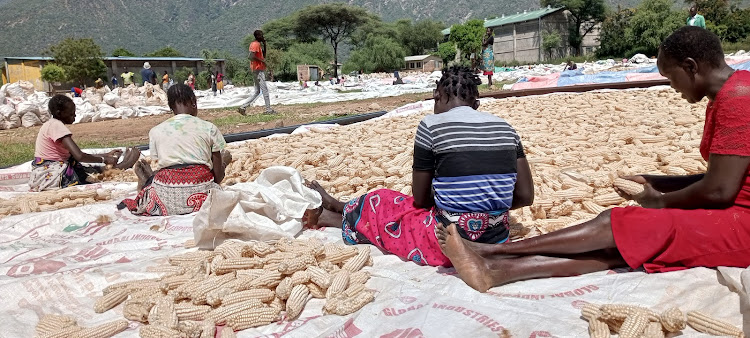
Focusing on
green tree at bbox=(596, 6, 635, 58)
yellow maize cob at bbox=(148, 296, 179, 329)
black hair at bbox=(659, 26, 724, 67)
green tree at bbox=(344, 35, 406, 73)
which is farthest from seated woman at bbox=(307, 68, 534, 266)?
green tree at bbox=(344, 35, 406, 73)

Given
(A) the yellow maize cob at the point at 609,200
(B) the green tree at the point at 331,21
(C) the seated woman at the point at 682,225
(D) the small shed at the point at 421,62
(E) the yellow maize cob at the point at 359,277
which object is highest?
(B) the green tree at the point at 331,21

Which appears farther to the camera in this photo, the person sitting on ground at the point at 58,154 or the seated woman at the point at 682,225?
the person sitting on ground at the point at 58,154

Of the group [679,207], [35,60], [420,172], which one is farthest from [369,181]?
[35,60]

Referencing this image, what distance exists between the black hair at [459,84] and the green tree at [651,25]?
4080 cm

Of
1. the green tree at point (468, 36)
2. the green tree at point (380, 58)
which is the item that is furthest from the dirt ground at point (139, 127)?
the green tree at point (468, 36)

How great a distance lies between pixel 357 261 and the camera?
271cm

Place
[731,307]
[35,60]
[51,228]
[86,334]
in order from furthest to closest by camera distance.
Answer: [35,60], [51,228], [86,334], [731,307]

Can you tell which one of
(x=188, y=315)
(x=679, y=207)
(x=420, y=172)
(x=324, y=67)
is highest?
(x=324, y=67)

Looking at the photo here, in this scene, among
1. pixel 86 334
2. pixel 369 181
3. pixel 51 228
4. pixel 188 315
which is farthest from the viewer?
pixel 369 181

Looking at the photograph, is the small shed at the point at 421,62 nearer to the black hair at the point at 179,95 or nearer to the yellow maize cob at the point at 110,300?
the black hair at the point at 179,95

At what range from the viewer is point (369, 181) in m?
4.46

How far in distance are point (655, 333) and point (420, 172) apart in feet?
4.13

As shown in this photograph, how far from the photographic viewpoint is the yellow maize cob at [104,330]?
211 cm

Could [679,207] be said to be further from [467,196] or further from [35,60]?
[35,60]
